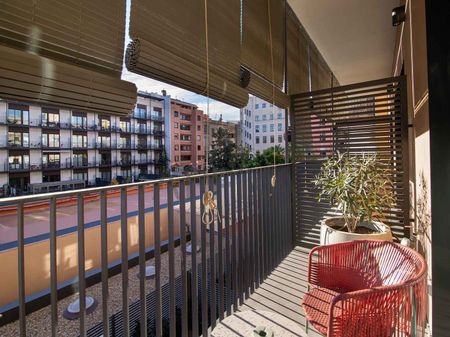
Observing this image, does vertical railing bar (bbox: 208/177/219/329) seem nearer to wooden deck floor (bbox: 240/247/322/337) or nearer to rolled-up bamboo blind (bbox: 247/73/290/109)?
wooden deck floor (bbox: 240/247/322/337)

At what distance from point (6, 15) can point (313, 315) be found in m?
1.96

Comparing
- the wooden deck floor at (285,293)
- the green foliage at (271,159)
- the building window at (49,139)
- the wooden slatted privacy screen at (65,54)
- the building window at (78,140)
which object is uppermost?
the building window at (78,140)

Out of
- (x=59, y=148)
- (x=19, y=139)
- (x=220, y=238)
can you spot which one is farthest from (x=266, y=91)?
(x=59, y=148)

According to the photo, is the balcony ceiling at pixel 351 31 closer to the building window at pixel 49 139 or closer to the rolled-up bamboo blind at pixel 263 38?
the rolled-up bamboo blind at pixel 263 38

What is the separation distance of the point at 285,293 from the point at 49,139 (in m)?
8.63

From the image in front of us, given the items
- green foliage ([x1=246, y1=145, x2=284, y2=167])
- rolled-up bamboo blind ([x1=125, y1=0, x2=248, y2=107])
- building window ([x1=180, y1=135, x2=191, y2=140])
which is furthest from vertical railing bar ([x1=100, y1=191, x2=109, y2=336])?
building window ([x1=180, y1=135, x2=191, y2=140])

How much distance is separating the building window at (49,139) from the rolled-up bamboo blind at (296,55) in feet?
24.7

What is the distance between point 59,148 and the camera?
973 centimetres

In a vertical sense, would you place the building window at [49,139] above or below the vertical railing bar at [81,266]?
above

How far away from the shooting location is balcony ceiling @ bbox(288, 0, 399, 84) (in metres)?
3.34

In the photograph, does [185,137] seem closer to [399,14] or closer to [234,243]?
[399,14]

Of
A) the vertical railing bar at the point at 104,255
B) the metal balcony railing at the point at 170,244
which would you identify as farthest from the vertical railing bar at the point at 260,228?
the vertical railing bar at the point at 104,255

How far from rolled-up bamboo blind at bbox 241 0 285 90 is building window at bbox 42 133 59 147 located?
757cm

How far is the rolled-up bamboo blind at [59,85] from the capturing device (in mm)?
939
